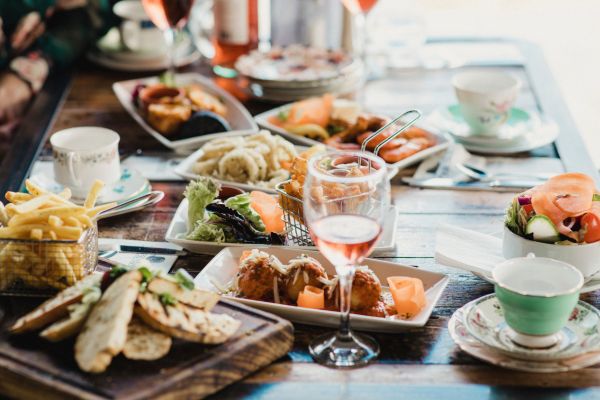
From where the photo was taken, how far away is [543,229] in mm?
1646

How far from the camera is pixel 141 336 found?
1.37 m

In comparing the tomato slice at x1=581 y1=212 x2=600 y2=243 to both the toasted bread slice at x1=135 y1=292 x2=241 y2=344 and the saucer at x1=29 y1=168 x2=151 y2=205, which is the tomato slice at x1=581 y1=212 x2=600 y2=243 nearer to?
the toasted bread slice at x1=135 y1=292 x2=241 y2=344

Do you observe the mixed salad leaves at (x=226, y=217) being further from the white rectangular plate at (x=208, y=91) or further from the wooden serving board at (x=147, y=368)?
the white rectangular plate at (x=208, y=91)

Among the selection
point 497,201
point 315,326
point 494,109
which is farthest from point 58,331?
point 494,109

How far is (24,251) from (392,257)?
2.38 ft

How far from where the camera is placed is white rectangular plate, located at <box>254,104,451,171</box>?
2.27 meters

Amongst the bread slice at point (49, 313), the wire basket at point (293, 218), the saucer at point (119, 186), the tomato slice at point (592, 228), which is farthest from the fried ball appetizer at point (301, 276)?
the saucer at point (119, 186)

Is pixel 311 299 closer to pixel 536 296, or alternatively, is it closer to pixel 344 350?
pixel 344 350

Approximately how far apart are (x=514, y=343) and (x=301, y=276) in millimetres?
382

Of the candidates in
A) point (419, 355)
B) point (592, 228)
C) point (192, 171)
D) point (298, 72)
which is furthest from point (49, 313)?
point (298, 72)

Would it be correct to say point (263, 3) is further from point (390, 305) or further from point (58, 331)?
point (58, 331)

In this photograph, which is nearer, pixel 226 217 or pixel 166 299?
pixel 166 299

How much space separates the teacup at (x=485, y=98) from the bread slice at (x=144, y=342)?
1308 millimetres

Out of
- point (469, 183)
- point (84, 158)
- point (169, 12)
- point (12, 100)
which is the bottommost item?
point (12, 100)
